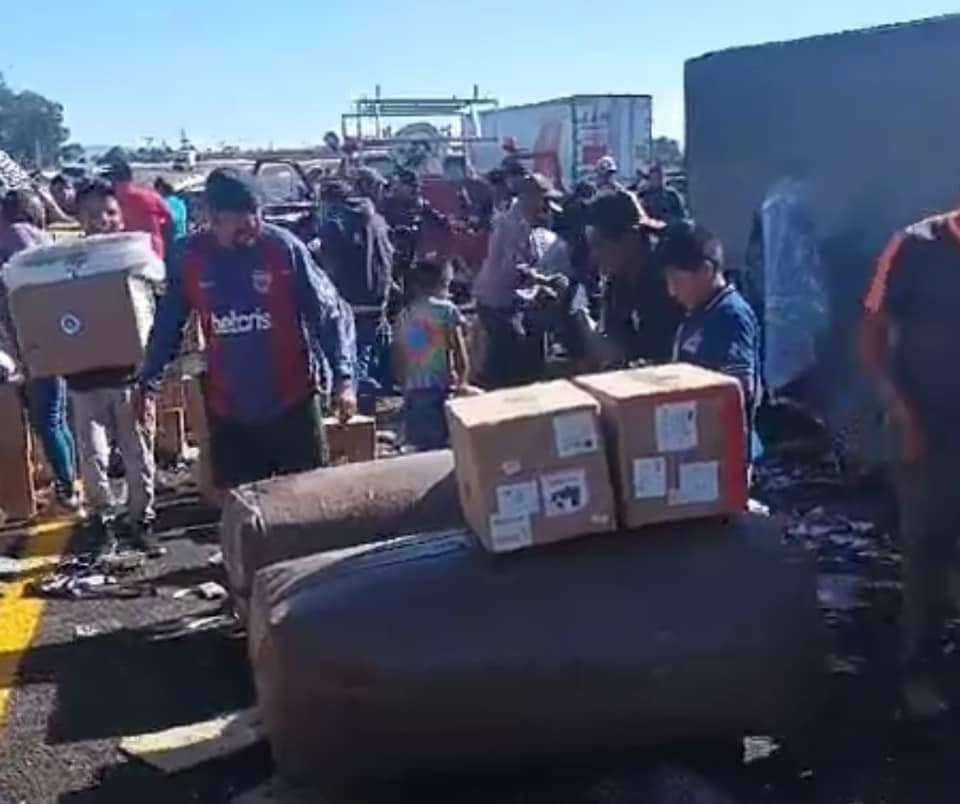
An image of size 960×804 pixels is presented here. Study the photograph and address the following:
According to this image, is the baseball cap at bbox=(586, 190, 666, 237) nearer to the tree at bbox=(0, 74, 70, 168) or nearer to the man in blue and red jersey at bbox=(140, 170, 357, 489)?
the man in blue and red jersey at bbox=(140, 170, 357, 489)

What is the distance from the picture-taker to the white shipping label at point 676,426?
171 inches

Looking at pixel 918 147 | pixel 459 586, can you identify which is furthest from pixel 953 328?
pixel 918 147

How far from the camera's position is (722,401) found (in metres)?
4.39

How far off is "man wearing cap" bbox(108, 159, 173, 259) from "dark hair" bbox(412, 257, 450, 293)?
13.3 feet

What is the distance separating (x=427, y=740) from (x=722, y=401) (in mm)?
1229

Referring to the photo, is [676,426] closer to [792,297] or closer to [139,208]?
[792,297]

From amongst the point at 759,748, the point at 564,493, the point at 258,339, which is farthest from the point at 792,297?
the point at 564,493

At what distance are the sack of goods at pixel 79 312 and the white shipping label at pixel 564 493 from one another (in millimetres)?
3802

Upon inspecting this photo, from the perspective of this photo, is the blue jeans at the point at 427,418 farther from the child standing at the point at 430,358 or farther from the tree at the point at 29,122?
the tree at the point at 29,122

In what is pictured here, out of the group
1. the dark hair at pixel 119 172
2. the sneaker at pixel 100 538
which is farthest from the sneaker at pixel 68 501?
the dark hair at pixel 119 172

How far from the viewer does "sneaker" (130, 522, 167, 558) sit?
793 cm

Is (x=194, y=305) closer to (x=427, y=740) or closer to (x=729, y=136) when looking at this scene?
(x=427, y=740)

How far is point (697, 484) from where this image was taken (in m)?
4.37

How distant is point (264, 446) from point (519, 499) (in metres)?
2.29
